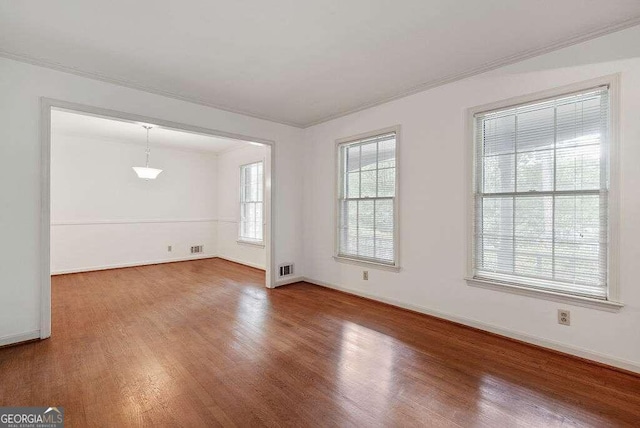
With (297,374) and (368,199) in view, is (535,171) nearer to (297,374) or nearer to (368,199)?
(368,199)

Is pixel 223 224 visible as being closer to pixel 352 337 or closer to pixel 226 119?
pixel 226 119

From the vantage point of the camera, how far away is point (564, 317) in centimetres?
257

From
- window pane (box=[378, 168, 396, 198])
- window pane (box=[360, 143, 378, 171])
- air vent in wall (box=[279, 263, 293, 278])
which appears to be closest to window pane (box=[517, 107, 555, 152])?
window pane (box=[378, 168, 396, 198])

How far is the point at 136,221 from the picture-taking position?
6.45m

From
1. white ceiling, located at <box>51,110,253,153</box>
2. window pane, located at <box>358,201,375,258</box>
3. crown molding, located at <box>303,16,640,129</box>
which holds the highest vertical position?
white ceiling, located at <box>51,110,253,153</box>

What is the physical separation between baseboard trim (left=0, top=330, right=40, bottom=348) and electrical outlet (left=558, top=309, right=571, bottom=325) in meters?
4.85

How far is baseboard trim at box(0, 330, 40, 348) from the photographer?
2718 mm

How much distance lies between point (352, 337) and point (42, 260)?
3.14 m

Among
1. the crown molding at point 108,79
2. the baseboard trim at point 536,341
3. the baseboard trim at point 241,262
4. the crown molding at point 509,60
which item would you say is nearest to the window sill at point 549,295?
the baseboard trim at point 536,341

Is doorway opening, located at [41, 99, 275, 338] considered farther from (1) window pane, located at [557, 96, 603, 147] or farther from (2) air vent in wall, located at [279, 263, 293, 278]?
(1) window pane, located at [557, 96, 603, 147]

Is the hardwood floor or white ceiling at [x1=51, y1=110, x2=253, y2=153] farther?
white ceiling at [x1=51, y1=110, x2=253, y2=153]

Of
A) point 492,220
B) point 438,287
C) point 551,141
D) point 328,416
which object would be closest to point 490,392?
point 328,416

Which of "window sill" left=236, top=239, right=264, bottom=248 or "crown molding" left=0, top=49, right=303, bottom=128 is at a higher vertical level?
"crown molding" left=0, top=49, right=303, bottom=128

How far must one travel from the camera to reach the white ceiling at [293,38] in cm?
213
